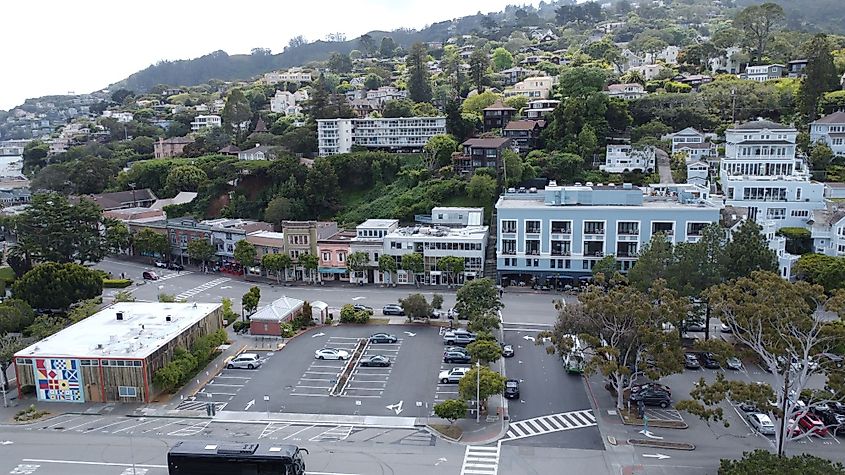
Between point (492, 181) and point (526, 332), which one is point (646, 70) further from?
point (526, 332)

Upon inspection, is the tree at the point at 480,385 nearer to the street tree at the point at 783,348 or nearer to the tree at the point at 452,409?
the tree at the point at 452,409

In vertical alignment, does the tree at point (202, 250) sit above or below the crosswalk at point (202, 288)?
above

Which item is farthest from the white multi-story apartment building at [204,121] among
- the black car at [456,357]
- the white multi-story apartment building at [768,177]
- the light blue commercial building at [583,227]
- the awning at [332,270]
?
the black car at [456,357]

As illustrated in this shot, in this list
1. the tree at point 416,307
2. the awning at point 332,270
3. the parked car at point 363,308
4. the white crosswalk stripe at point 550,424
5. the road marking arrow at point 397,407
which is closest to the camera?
the white crosswalk stripe at point 550,424

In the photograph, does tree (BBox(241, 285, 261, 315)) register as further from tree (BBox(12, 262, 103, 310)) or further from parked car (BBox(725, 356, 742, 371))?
parked car (BBox(725, 356, 742, 371))

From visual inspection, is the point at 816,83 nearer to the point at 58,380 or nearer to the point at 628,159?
the point at 628,159

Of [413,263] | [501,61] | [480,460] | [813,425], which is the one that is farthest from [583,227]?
[501,61]

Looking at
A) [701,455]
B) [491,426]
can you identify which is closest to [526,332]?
[491,426]
